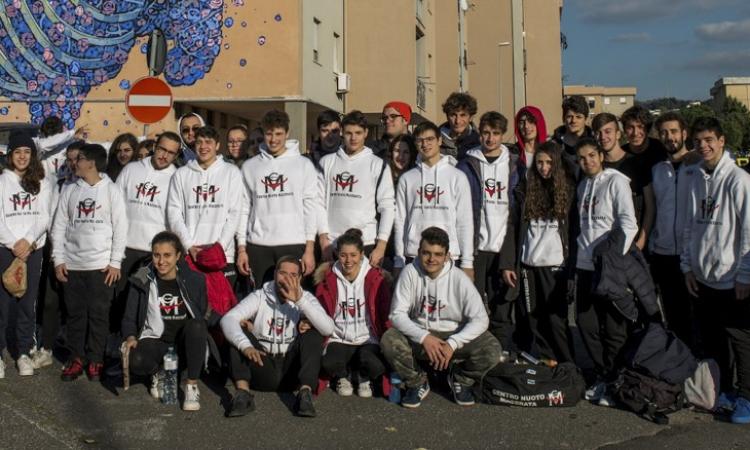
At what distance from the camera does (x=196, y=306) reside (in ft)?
19.4

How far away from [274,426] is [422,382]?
121 cm

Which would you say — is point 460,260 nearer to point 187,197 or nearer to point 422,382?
point 422,382

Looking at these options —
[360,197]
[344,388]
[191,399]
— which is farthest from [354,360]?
[360,197]

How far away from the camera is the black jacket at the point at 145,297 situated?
5.88m

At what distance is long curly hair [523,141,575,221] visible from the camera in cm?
611

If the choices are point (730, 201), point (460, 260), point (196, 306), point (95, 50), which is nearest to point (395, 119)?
point (460, 260)

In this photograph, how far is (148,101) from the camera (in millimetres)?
9188

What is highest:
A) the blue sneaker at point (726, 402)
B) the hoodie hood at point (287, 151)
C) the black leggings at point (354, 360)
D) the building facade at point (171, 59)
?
the building facade at point (171, 59)

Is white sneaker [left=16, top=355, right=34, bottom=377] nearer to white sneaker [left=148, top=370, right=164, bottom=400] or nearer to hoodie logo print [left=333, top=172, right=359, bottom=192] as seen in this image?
white sneaker [left=148, top=370, right=164, bottom=400]

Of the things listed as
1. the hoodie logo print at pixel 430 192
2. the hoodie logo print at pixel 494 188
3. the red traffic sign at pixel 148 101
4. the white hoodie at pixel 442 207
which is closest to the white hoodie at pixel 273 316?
the white hoodie at pixel 442 207

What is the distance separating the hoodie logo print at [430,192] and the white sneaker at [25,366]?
364cm

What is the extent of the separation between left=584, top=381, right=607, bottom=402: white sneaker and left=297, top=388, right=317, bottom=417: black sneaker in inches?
A: 82.0

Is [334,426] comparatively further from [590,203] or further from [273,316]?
[590,203]

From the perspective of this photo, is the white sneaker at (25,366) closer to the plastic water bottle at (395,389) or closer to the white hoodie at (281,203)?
the white hoodie at (281,203)
